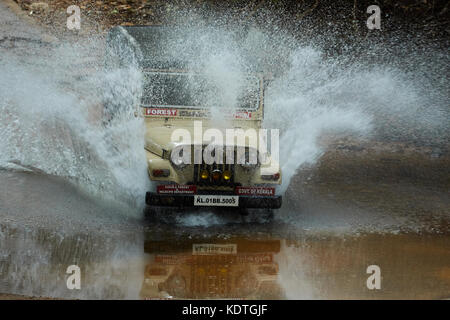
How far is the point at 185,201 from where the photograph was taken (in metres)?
6.69

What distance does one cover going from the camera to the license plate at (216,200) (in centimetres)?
673

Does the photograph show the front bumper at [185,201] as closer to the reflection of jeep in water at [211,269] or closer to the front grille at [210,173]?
the front grille at [210,173]

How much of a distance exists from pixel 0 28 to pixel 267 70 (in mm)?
11015

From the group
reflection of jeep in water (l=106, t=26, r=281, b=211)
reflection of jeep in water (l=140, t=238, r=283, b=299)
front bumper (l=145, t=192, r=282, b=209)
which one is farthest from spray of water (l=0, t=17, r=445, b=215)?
reflection of jeep in water (l=140, t=238, r=283, b=299)

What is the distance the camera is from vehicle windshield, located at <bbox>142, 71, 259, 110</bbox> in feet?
26.0

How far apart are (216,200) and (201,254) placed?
0.98 meters

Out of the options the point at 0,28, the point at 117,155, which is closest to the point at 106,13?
the point at 0,28

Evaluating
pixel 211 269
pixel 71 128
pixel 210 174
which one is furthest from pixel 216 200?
pixel 71 128

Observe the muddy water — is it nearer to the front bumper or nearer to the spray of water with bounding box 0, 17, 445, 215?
the front bumper

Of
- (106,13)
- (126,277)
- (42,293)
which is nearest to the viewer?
(42,293)

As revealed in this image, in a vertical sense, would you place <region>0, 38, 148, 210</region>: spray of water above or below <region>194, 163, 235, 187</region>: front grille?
above

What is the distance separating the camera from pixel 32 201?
758 centimetres

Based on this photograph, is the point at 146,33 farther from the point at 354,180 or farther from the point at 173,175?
the point at 354,180

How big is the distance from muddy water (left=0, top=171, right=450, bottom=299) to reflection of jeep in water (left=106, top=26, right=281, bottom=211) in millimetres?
391
